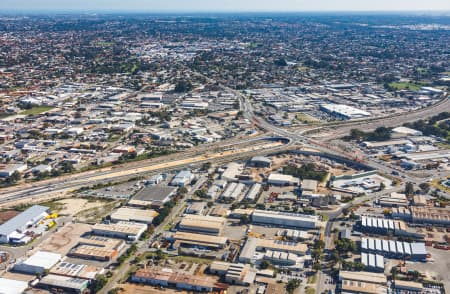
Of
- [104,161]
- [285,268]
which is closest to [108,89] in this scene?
[104,161]

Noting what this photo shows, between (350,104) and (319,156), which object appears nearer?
(319,156)

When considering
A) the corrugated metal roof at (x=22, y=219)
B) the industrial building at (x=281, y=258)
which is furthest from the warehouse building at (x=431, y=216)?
the corrugated metal roof at (x=22, y=219)

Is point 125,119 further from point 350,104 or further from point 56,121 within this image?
point 350,104

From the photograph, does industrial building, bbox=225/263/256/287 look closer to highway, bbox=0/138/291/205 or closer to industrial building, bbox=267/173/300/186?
industrial building, bbox=267/173/300/186

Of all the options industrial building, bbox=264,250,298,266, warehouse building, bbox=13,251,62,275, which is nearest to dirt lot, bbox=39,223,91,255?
warehouse building, bbox=13,251,62,275

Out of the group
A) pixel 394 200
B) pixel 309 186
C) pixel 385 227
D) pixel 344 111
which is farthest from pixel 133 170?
pixel 344 111

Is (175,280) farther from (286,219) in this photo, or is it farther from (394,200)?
(394,200)
